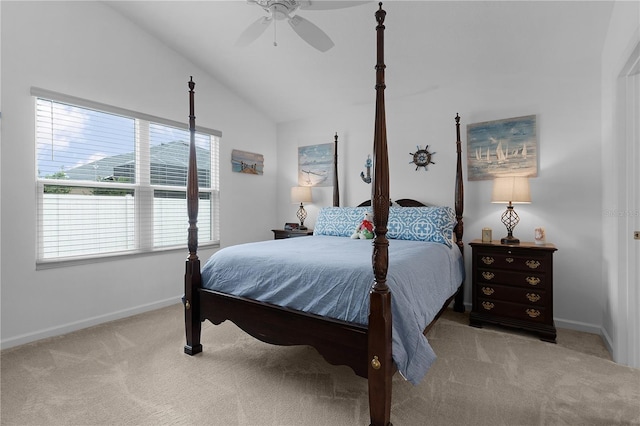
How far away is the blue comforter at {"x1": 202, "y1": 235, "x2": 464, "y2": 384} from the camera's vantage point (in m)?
1.64

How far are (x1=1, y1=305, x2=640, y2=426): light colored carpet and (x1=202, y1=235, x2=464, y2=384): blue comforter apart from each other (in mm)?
451

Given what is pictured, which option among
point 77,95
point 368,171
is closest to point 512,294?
point 368,171

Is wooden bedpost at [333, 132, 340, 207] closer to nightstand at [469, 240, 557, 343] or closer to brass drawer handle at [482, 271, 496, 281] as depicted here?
nightstand at [469, 240, 557, 343]

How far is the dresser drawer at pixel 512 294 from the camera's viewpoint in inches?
111

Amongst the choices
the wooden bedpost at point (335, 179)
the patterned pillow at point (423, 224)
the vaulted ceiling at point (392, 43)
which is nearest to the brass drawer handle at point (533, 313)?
the patterned pillow at point (423, 224)

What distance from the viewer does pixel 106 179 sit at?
3.28m

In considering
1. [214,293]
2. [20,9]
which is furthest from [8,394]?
[20,9]

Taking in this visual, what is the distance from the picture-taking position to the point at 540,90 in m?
3.19

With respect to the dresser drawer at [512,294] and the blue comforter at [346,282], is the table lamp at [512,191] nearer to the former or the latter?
the dresser drawer at [512,294]

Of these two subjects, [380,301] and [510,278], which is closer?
[380,301]

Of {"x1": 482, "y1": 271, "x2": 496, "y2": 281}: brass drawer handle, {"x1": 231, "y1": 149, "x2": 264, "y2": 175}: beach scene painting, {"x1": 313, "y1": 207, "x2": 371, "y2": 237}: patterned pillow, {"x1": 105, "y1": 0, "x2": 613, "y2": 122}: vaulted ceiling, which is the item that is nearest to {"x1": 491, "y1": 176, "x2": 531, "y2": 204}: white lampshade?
{"x1": 482, "y1": 271, "x2": 496, "y2": 281}: brass drawer handle

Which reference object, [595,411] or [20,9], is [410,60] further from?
[20,9]

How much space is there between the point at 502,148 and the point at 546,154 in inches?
15.4

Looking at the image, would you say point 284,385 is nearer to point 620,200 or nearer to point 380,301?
point 380,301
